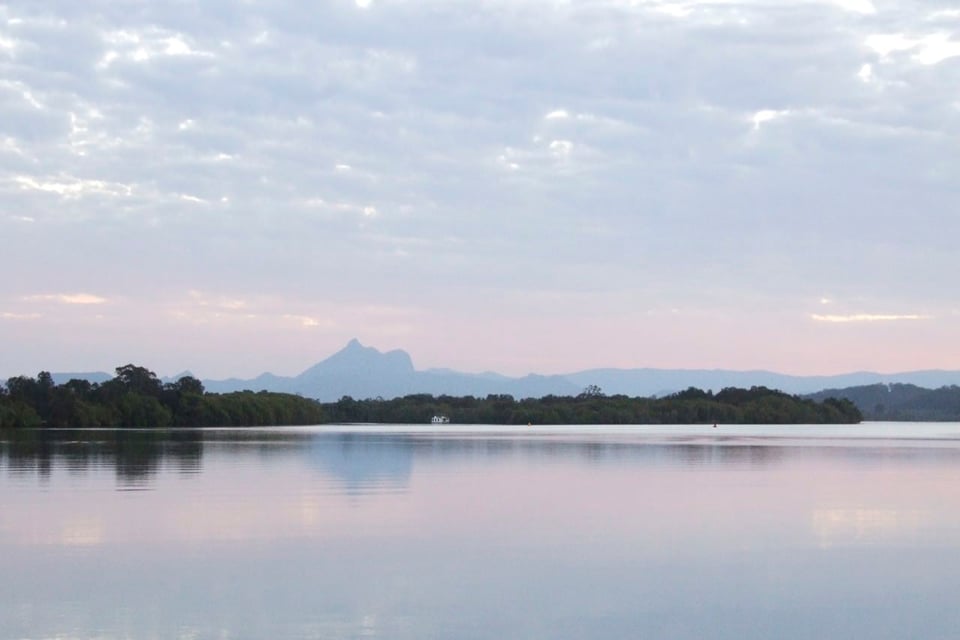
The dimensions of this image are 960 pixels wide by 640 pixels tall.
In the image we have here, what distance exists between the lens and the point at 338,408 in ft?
535

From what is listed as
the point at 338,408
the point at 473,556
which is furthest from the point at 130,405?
Result: the point at 473,556

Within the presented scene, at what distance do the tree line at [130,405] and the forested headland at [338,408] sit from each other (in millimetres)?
88

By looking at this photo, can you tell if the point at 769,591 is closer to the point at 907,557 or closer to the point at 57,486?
the point at 907,557

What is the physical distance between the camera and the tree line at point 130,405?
9869 cm

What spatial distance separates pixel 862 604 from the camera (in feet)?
45.9

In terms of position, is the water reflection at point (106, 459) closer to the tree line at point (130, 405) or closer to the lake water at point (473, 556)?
the lake water at point (473, 556)

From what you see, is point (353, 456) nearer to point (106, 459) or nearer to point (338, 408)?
point (106, 459)

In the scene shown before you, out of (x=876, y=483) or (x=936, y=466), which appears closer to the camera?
(x=876, y=483)

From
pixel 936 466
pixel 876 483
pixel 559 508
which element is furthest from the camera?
pixel 936 466

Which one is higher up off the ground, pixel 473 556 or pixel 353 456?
pixel 353 456

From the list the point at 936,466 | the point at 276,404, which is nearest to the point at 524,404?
the point at 276,404

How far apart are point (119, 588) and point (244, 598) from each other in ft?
5.48

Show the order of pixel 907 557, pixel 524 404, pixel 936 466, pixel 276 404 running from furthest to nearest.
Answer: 1. pixel 524 404
2. pixel 276 404
3. pixel 936 466
4. pixel 907 557

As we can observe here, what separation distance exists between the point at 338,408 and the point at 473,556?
482ft
